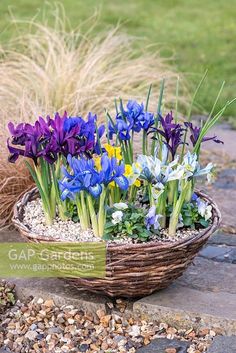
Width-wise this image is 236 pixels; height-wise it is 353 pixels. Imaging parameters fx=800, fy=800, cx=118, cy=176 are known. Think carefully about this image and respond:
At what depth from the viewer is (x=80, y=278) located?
2.97m

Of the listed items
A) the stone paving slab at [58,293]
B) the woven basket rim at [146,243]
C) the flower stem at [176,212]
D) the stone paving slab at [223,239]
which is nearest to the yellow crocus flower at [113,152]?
Answer: the flower stem at [176,212]

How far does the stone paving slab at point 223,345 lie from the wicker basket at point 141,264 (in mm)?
297

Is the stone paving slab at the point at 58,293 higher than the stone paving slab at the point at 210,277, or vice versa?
the stone paving slab at the point at 58,293

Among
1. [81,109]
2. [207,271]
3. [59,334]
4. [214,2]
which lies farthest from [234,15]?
[59,334]

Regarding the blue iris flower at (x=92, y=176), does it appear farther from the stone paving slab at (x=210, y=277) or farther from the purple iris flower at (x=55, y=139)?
→ the stone paving slab at (x=210, y=277)

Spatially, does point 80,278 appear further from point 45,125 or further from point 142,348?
point 45,125

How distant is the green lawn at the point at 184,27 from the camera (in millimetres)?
6461

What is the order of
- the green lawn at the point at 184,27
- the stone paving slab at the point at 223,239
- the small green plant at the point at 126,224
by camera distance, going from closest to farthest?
the small green plant at the point at 126,224, the stone paving slab at the point at 223,239, the green lawn at the point at 184,27

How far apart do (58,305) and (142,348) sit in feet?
1.45

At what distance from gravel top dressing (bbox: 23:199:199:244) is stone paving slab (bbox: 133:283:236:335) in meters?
0.26

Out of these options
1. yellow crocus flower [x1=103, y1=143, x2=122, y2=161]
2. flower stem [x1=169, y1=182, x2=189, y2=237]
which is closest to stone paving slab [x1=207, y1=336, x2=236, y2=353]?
flower stem [x1=169, y1=182, x2=189, y2=237]

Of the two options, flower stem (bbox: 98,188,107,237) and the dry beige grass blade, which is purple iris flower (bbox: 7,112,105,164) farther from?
the dry beige grass blade

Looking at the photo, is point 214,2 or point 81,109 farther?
point 214,2

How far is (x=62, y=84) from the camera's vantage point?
15.2ft
